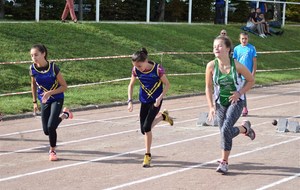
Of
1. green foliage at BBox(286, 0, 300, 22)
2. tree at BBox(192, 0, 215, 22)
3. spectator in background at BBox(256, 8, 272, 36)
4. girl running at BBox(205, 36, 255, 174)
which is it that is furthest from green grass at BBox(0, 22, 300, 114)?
green foliage at BBox(286, 0, 300, 22)

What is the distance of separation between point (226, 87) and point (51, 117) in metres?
2.73

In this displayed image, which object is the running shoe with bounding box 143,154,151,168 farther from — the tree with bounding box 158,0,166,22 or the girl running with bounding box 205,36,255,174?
the tree with bounding box 158,0,166,22

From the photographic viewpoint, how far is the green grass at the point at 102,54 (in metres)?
17.8

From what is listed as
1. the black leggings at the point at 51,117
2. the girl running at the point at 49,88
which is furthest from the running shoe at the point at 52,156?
the black leggings at the point at 51,117

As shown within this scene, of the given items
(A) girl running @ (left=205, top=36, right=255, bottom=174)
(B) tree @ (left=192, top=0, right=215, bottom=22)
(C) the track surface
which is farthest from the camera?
(B) tree @ (left=192, top=0, right=215, bottom=22)

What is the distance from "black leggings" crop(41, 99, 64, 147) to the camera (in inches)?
386

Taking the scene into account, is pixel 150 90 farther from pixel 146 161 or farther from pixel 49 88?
pixel 49 88

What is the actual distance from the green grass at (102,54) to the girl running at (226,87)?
660 cm

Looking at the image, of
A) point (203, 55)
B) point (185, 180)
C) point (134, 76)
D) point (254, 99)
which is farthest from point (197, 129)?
point (203, 55)

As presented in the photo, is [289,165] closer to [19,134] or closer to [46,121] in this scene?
[46,121]

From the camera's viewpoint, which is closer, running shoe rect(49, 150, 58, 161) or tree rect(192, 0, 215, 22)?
running shoe rect(49, 150, 58, 161)

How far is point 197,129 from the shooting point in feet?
42.1

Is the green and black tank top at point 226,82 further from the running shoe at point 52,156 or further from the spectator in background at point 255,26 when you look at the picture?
the spectator in background at point 255,26

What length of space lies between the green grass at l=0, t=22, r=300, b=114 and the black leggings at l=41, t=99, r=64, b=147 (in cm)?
459
